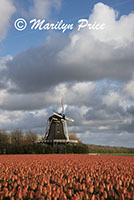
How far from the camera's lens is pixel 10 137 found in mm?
86500

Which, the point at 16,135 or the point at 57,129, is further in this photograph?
the point at 16,135

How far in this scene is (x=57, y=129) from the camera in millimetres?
45469

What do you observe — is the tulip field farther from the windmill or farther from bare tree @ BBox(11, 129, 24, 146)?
bare tree @ BBox(11, 129, 24, 146)

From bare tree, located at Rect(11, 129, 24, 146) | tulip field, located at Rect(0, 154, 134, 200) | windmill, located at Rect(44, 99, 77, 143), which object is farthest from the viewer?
bare tree, located at Rect(11, 129, 24, 146)

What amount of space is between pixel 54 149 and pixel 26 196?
112 ft

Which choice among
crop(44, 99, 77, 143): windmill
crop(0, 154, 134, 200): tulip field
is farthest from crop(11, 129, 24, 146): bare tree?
crop(0, 154, 134, 200): tulip field

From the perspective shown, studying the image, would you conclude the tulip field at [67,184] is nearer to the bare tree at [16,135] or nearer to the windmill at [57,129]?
the windmill at [57,129]

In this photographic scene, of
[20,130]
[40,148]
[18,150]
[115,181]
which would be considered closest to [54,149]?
A: [40,148]

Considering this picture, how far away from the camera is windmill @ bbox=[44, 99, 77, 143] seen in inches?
1768

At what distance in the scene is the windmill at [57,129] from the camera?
4491 centimetres

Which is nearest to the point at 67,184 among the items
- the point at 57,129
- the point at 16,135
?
the point at 57,129

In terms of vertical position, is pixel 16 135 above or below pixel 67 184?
above

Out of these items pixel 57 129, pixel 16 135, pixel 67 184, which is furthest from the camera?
pixel 16 135

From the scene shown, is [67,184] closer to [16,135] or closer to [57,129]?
[57,129]
